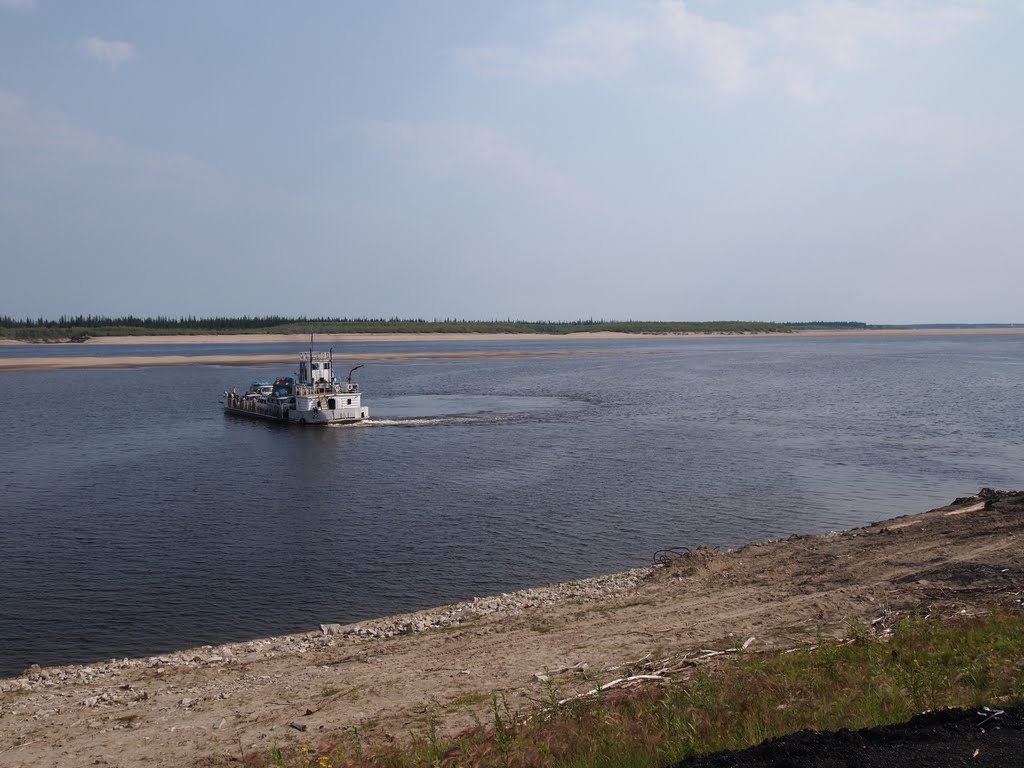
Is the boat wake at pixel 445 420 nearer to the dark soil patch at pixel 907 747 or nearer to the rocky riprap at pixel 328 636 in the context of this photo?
the rocky riprap at pixel 328 636

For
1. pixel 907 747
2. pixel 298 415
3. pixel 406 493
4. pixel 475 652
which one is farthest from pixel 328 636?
pixel 298 415

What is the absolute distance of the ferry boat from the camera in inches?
2186

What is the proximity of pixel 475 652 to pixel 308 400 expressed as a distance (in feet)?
146

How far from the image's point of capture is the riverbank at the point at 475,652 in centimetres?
1103

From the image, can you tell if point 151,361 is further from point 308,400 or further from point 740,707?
point 740,707

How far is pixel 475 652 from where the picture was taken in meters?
13.7

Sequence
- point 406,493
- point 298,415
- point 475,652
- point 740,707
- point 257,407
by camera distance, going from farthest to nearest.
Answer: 1. point 257,407
2. point 298,415
3. point 406,493
4. point 475,652
5. point 740,707

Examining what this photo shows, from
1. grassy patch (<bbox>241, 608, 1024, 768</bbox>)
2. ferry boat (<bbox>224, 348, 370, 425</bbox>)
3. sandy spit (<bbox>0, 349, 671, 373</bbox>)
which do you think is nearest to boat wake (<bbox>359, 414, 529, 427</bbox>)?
ferry boat (<bbox>224, 348, 370, 425</bbox>)

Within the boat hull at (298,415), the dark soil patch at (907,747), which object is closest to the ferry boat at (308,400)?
the boat hull at (298,415)

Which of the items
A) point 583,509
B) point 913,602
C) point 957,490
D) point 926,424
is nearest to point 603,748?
point 913,602

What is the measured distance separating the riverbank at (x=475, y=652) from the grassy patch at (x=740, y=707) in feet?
2.86

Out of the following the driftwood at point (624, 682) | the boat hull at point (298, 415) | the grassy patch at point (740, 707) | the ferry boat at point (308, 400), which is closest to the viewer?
the grassy patch at point (740, 707)

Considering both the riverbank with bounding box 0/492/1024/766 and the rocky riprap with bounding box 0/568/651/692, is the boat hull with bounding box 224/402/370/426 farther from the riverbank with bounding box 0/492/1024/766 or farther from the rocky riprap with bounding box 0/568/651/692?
the riverbank with bounding box 0/492/1024/766

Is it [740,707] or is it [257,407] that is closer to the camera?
[740,707]
